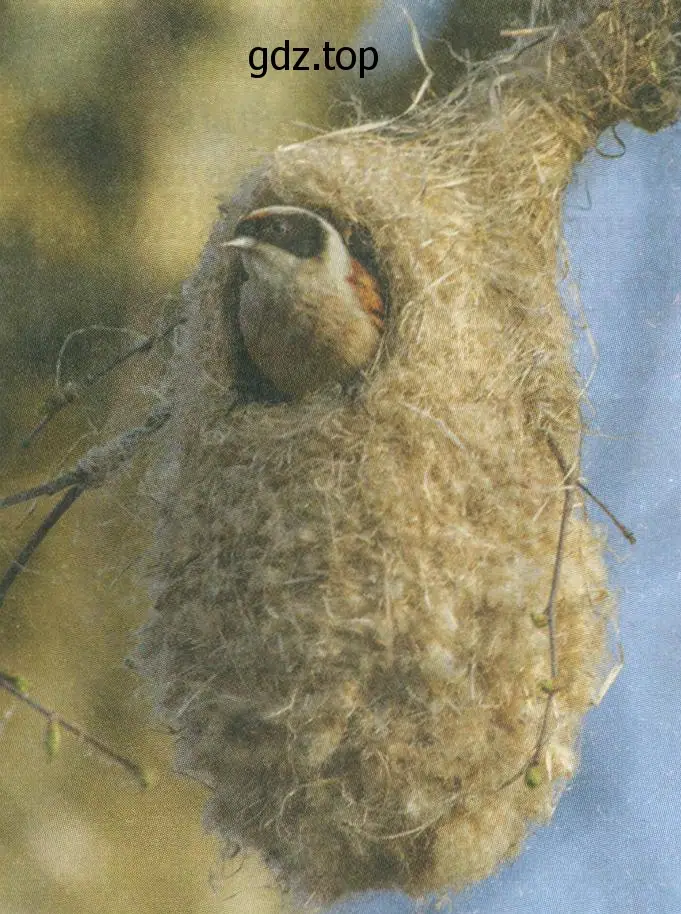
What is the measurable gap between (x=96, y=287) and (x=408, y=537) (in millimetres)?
481

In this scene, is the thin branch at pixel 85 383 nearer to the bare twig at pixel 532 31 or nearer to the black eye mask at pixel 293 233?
the black eye mask at pixel 293 233

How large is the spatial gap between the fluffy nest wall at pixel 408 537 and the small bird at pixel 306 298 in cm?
2

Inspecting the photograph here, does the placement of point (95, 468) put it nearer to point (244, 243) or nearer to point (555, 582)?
point (244, 243)

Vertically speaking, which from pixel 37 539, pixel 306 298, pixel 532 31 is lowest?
pixel 37 539

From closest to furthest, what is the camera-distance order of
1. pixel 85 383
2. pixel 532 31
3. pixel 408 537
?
pixel 408 537 → pixel 532 31 → pixel 85 383

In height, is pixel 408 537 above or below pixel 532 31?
below

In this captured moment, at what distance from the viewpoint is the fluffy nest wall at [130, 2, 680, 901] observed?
760mm

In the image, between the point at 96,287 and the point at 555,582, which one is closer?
the point at 555,582

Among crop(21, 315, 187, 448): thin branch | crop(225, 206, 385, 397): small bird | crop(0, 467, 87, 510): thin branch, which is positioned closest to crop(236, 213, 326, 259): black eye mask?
crop(225, 206, 385, 397): small bird

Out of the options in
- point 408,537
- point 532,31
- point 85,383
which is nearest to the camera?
point 408,537

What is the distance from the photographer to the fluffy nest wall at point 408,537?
76cm

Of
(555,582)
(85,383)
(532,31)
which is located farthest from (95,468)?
(532,31)

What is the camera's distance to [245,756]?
2.66 ft

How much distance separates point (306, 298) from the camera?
76cm
